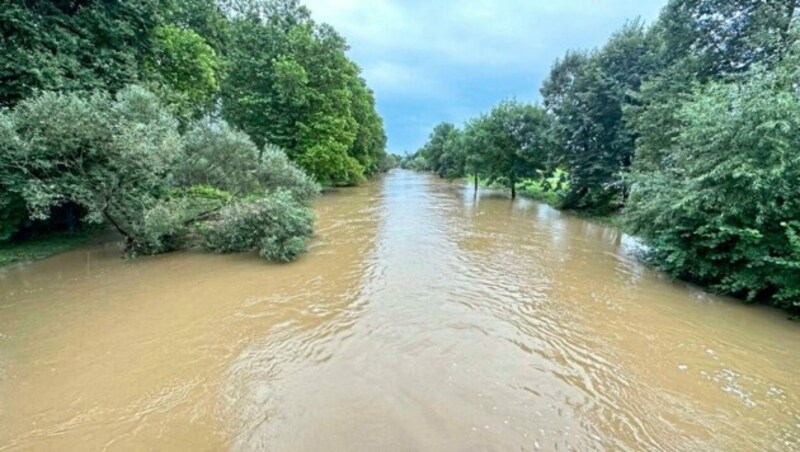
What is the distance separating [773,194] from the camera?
7105 millimetres

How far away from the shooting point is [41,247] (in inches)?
422

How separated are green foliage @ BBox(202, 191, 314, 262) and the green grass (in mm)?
4304

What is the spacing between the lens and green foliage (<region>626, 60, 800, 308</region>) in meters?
7.01

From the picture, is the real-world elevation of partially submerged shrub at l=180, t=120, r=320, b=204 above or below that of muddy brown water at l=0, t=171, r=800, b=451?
above

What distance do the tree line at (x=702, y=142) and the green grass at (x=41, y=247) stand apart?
656 inches

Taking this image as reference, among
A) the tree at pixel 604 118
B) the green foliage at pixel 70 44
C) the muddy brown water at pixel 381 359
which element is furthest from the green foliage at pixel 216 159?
the tree at pixel 604 118

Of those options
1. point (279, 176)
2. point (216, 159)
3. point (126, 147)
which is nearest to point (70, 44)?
point (216, 159)

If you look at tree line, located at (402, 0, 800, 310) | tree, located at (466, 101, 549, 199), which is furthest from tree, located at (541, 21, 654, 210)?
tree, located at (466, 101, 549, 199)

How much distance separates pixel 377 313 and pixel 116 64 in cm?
1296

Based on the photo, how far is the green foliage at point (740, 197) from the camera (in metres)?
7.01

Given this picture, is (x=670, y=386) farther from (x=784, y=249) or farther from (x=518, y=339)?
(x=784, y=249)

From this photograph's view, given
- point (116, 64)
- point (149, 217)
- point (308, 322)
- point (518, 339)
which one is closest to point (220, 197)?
point (149, 217)

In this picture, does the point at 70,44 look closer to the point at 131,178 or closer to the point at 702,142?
the point at 131,178

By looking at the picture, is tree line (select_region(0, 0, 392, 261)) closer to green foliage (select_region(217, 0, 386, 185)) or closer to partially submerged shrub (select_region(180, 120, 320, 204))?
partially submerged shrub (select_region(180, 120, 320, 204))
